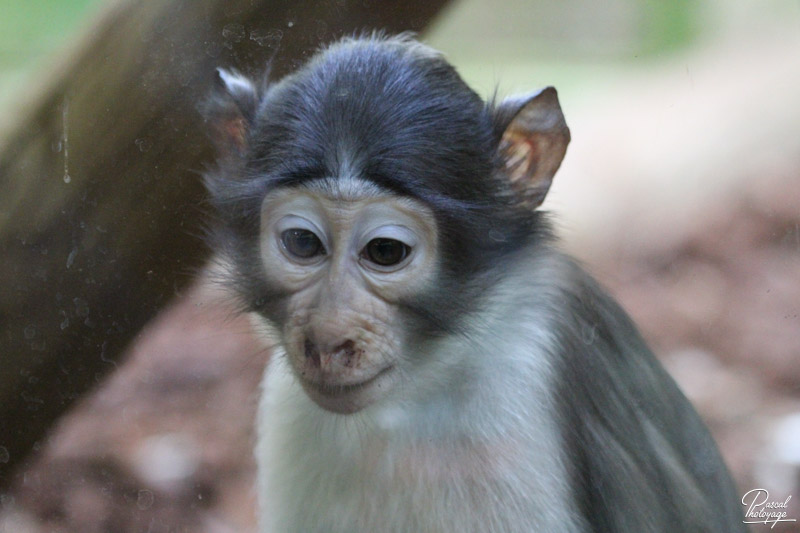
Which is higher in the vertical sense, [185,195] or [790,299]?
[185,195]

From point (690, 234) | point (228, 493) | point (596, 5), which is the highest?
point (596, 5)

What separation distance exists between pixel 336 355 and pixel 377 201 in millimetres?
461

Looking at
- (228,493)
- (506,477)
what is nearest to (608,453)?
(506,477)

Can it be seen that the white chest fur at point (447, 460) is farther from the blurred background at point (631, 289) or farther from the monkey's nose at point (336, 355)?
the blurred background at point (631, 289)

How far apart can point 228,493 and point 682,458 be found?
193 cm

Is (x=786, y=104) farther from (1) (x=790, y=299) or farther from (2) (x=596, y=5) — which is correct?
(2) (x=596, y=5)

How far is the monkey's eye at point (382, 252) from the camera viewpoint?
268 centimetres

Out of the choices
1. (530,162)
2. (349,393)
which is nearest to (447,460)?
(349,393)

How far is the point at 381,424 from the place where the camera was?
2.98 meters

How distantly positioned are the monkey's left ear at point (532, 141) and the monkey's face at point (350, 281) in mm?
364

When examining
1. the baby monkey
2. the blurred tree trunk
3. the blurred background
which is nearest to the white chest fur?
the baby monkey

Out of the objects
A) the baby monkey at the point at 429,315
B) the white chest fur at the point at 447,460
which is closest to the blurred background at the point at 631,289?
the baby monkey at the point at 429,315

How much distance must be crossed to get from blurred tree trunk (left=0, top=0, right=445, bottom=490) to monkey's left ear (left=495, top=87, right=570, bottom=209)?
25.5 inches

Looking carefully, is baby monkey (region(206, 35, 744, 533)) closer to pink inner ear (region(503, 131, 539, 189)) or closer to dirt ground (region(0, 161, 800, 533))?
pink inner ear (region(503, 131, 539, 189))
